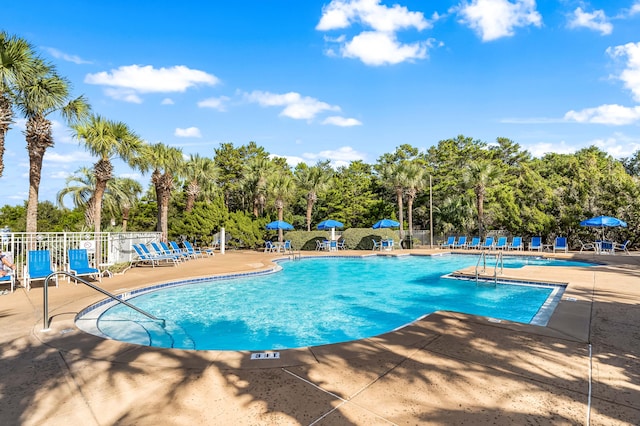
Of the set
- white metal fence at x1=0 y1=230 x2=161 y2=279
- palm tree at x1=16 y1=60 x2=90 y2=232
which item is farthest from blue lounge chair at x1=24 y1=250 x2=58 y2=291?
palm tree at x1=16 y1=60 x2=90 y2=232

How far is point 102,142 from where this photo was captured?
44.2 feet

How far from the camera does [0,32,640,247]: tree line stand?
11109 millimetres

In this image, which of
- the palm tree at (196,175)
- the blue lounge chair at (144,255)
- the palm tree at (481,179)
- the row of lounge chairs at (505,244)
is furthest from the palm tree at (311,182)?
the blue lounge chair at (144,255)

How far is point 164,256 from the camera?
43.5ft

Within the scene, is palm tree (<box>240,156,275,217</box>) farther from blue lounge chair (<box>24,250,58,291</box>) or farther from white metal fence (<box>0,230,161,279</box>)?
blue lounge chair (<box>24,250,58,291</box>)

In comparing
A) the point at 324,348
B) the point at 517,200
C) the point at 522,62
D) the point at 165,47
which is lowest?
the point at 324,348

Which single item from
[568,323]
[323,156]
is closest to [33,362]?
[568,323]

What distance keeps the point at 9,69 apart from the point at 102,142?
4.31 meters

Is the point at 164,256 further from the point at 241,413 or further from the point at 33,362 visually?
the point at 241,413

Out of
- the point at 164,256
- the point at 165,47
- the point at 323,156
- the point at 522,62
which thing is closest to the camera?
the point at 164,256

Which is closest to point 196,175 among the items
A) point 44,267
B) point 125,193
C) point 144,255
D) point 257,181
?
point 257,181

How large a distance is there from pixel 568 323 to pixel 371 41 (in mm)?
14204

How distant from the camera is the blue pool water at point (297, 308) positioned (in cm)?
620

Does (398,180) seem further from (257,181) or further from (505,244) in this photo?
(257,181)
